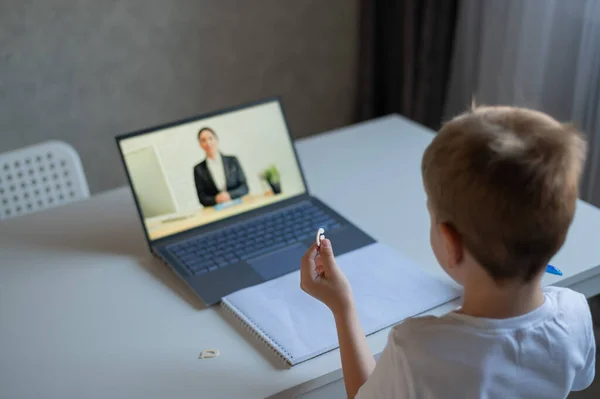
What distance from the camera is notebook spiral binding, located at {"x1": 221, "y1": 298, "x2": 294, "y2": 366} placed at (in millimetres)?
1104

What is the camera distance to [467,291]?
943 millimetres

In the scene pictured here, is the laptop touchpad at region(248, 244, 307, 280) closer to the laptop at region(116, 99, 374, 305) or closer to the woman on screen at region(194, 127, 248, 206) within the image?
the laptop at region(116, 99, 374, 305)

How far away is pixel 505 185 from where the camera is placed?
0.83 m

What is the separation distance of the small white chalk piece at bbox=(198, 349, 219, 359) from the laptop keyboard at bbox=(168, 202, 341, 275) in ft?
0.68

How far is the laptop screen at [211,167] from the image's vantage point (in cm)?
140

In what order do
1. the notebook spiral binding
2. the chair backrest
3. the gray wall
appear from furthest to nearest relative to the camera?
the gray wall
the chair backrest
the notebook spiral binding

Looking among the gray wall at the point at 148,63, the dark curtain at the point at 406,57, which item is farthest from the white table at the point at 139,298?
the gray wall at the point at 148,63

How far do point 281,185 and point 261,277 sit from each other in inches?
10.8

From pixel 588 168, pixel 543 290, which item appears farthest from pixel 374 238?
pixel 588 168

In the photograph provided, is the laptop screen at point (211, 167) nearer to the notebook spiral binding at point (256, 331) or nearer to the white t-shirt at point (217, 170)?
the white t-shirt at point (217, 170)

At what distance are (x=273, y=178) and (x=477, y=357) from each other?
70cm

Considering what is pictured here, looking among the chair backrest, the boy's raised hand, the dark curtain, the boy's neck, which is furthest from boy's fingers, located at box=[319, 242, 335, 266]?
the dark curtain

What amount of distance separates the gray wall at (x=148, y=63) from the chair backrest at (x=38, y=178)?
645 millimetres

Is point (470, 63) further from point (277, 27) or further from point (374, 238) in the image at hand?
point (374, 238)
